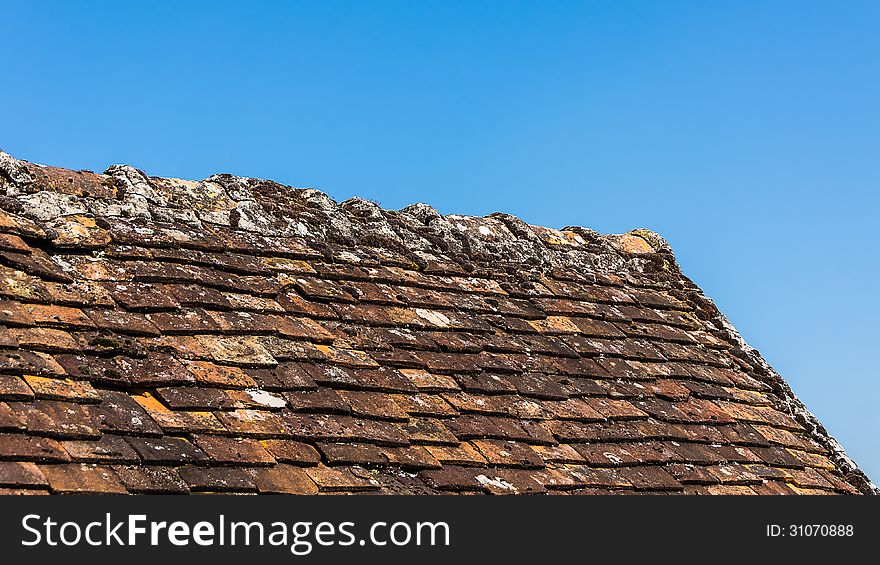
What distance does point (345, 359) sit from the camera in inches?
222

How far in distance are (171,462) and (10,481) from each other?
643mm

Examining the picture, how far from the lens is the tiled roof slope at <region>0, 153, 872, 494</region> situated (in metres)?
4.57

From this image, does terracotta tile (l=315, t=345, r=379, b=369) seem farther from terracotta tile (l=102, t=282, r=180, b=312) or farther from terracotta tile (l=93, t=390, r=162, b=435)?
terracotta tile (l=93, t=390, r=162, b=435)

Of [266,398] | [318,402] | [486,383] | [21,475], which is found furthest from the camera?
[486,383]

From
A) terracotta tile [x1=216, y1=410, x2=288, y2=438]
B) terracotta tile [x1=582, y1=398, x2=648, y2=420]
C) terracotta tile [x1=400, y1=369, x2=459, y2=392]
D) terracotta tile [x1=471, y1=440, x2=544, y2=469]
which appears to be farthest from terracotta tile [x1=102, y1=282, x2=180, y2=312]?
terracotta tile [x1=582, y1=398, x2=648, y2=420]

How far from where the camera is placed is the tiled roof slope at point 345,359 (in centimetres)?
457

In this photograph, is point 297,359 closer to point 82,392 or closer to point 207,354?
point 207,354

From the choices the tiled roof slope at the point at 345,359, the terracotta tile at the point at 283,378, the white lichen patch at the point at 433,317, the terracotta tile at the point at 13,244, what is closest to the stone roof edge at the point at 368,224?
the tiled roof slope at the point at 345,359

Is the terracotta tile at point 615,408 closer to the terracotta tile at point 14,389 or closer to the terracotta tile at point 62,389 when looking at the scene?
the terracotta tile at point 62,389

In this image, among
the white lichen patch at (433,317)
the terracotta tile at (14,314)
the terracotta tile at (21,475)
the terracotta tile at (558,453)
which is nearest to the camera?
the terracotta tile at (21,475)

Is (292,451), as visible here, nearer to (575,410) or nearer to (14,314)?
(14,314)

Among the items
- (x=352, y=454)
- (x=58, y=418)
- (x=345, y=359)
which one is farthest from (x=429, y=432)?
(x=58, y=418)

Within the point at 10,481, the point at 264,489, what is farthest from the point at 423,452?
the point at 10,481
